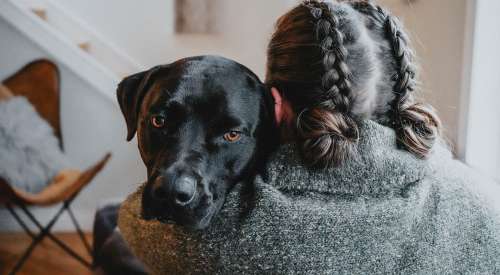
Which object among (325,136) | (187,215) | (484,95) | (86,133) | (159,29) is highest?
(325,136)

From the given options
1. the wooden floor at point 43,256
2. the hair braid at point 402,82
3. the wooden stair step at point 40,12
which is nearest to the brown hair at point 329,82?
the hair braid at point 402,82

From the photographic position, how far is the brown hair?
3.01 ft

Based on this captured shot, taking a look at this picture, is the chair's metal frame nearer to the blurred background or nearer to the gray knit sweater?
the blurred background

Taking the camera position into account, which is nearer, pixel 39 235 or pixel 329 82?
pixel 329 82

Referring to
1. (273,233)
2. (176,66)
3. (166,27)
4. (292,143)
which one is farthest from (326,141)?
(166,27)

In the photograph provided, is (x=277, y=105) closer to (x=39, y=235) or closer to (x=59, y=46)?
(x=39, y=235)

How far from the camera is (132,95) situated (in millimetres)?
1245

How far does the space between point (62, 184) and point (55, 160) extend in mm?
378

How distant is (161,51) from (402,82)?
11.9 ft

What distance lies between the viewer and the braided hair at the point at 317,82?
896mm

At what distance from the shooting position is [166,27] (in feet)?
14.6

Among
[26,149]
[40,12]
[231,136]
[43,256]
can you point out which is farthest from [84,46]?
[231,136]

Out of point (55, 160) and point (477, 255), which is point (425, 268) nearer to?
point (477, 255)

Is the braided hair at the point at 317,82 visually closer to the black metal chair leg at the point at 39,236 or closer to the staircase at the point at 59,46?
the black metal chair leg at the point at 39,236
